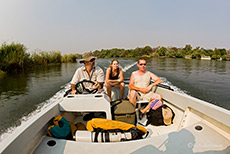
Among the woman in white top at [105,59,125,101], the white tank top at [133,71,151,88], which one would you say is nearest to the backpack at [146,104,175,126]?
the white tank top at [133,71,151,88]

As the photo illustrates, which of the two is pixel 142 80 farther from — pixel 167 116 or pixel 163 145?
pixel 163 145

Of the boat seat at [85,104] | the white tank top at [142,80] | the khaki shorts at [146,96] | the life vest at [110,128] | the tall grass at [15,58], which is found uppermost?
the tall grass at [15,58]

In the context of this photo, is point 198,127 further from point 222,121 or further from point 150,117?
point 150,117

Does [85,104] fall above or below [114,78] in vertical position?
below

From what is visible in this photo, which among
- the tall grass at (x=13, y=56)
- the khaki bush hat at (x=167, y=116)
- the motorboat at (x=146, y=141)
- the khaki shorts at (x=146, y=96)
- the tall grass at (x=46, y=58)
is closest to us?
the motorboat at (x=146, y=141)

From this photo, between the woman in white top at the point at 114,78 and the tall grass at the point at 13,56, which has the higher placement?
the tall grass at the point at 13,56

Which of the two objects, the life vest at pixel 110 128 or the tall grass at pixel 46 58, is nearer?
the life vest at pixel 110 128

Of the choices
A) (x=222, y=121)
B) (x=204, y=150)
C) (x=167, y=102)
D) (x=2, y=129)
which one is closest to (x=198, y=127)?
(x=222, y=121)

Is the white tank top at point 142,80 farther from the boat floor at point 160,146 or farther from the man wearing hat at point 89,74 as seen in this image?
the boat floor at point 160,146

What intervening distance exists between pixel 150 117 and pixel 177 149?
3.59ft

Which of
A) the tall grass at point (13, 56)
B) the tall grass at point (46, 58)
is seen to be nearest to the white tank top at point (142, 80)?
the tall grass at point (13, 56)

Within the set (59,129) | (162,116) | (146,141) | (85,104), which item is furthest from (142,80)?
(59,129)

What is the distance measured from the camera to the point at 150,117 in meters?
2.20

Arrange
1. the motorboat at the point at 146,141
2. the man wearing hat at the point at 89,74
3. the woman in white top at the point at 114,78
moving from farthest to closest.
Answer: the woman in white top at the point at 114,78 < the man wearing hat at the point at 89,74 < the motorboat at the point at 146,141
